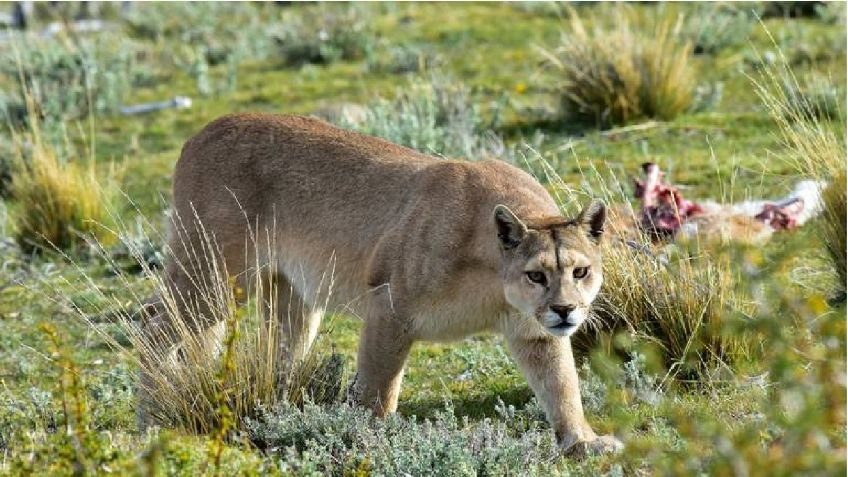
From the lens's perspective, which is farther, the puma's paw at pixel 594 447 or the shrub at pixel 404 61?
the shrub at pixel 404 61

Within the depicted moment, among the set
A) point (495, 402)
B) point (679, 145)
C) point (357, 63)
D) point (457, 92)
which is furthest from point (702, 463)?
point (357, 63)

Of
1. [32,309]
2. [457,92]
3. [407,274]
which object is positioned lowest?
[32,309]

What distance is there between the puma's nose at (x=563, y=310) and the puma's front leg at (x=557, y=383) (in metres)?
0.52

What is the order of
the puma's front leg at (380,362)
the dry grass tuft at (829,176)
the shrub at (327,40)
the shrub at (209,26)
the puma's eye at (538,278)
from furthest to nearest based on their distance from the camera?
the shrub at (209,26), the shrub at (327,40), the dry grass tuft at (829,176), the puma's front leg at (380,362), the puma's eye at (538,278)

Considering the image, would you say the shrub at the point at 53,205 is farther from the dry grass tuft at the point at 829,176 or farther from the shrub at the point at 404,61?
the dry grass tuft at the point at 829,176

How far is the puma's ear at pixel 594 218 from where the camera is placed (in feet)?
22.2

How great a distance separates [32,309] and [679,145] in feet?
18.9

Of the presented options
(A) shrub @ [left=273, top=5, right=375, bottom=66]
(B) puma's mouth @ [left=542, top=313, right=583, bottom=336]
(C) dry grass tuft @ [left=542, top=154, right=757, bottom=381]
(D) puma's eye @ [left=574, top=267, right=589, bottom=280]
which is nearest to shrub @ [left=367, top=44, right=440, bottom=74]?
(A) shrub @ [left=273, top=5, right=375, bottom=66]

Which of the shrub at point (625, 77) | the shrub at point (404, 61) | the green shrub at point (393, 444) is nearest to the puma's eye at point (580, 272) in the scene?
the green shrub at point (393, 444)

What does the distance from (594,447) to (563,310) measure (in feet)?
2.51

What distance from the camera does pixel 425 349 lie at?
9.09 metres

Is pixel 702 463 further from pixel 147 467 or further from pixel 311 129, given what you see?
pixel 311 129

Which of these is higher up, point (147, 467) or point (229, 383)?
point (147, 467)

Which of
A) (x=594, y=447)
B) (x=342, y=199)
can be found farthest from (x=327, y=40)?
(x=594, y=447)
